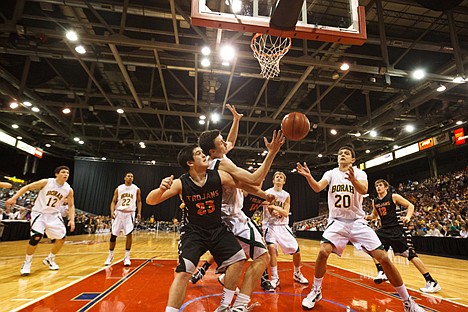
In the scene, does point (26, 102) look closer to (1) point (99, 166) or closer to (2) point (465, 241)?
(1) point (99, 166)

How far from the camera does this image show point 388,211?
17.1 ft

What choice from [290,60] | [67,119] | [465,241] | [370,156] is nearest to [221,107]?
[290,60]

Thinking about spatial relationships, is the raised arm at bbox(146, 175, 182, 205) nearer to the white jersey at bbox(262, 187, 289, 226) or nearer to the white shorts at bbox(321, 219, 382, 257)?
the white shorts at bbox(321, 219, 382, 257)

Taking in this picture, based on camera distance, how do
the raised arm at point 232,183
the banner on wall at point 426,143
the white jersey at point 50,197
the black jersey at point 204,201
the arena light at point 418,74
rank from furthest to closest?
the banner on wall at point 426,143
the arena light at point 418,74
the white jersey at point 50,197
the raised arm at point 232,183
the black jersey at point 204,201

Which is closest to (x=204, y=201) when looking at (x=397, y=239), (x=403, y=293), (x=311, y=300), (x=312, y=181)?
(x=312, y=181)

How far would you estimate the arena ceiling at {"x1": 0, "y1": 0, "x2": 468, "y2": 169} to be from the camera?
26.6 ft

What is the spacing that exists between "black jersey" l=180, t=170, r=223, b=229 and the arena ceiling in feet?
18.4

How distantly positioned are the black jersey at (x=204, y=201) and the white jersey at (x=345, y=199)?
1.76 metres

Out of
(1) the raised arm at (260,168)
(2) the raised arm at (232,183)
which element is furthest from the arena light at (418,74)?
(2) the raised arm at (232,183)

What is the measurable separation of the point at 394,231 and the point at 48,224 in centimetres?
602

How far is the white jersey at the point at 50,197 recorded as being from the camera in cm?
548

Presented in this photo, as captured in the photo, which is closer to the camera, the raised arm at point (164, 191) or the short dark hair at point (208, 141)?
the raised arm at point (164, 191)

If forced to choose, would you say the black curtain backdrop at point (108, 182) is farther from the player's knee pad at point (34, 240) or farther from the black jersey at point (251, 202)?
the black jersey at point (251, 202)

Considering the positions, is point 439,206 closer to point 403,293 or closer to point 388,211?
point 388,211
